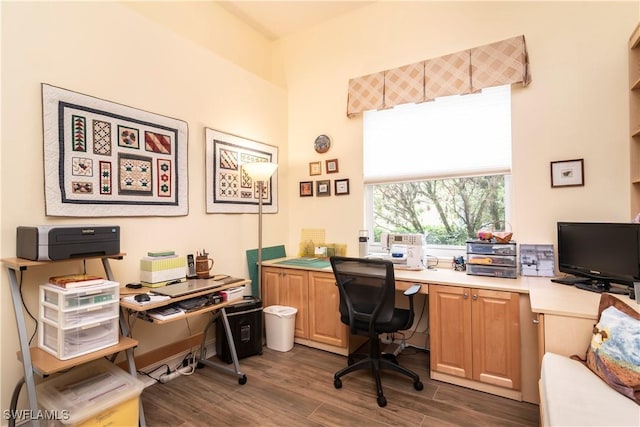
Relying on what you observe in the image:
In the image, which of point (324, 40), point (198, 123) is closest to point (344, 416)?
point (198, 123)

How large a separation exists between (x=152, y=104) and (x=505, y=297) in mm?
3001

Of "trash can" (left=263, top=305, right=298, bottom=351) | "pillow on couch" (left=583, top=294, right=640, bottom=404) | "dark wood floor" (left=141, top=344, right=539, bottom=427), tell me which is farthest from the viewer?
"trash can" (left=263, top=305, right=298, bottom=351)

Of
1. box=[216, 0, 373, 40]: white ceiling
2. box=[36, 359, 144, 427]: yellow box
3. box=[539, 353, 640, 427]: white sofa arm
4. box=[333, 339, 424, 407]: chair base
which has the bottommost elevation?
box=[333, 339, 424, 407]: chair base

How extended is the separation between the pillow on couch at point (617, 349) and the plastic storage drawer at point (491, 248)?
81cm

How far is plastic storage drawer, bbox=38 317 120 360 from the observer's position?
166 centimetres

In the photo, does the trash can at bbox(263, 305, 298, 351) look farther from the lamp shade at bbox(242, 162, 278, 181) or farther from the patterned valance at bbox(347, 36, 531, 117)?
the patterned valance at bbox(347, 36, 531, 117)

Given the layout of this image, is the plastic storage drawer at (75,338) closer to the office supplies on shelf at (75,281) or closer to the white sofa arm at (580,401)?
the office supplies on shelf at (75,281)

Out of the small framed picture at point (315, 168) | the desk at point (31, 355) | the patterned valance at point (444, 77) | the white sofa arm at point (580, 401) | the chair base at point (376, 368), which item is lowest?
the chair base at point (376, 368)

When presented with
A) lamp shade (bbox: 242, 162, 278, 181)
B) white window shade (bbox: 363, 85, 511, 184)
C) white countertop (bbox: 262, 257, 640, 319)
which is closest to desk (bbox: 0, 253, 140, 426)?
lamp shade (bbox: 242, 162, 278, 181)

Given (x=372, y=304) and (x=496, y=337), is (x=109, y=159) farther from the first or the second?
(x=496, y=337)

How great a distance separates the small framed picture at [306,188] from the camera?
12.2 feet

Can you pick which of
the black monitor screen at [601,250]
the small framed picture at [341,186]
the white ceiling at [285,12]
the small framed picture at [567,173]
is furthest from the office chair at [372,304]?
the white ceiling at [285,12]

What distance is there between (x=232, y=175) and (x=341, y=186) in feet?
3.84

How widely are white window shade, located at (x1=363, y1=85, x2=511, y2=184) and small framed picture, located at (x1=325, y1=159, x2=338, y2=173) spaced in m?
0.33
